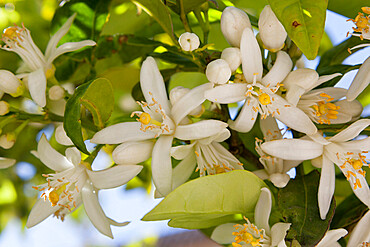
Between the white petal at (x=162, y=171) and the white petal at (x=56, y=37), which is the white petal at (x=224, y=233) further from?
the white petal at (x=56, y=37)

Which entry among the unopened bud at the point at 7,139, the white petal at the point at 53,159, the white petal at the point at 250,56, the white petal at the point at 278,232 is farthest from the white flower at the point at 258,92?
the unopened bud at the point at 7,139

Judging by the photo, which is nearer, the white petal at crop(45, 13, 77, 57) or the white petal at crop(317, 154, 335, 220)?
the white petal at crop(317, 154, 335, 220)

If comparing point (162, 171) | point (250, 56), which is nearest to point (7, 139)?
point (162, 171)

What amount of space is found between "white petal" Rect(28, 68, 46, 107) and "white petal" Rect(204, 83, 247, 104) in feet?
0.67

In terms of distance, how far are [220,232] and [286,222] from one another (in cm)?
12

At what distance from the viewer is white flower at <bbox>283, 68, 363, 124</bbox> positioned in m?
0.52

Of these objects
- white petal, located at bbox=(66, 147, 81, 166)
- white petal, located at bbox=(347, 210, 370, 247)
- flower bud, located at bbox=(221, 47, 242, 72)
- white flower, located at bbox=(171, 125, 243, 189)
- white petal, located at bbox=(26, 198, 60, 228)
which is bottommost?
white petal, located at bbox=(26, 198, 60, 228)

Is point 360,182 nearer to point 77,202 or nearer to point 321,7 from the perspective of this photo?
point 321,7

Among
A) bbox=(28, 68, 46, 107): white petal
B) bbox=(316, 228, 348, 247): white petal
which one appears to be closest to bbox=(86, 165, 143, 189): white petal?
bbox=(28, 68, 46, 107): white petal

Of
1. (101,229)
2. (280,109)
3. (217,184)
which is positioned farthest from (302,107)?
(101,229)

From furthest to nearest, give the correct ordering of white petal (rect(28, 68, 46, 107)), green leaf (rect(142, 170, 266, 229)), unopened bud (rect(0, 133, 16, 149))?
unopened bud (rect(0, 133, 16, 149)) → white petal (rect(28, 68, 46, 107)) → green leaf (rect(142, 170, 266, 229))

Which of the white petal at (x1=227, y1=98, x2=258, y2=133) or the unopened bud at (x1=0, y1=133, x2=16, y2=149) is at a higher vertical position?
the white petal at (x1=227, y1=98, x2=258, y2=133)

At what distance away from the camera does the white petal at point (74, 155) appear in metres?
0.58

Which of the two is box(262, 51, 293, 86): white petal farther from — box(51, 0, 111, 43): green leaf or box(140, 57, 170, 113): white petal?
box(51, 0, 111, 43): green leaf
